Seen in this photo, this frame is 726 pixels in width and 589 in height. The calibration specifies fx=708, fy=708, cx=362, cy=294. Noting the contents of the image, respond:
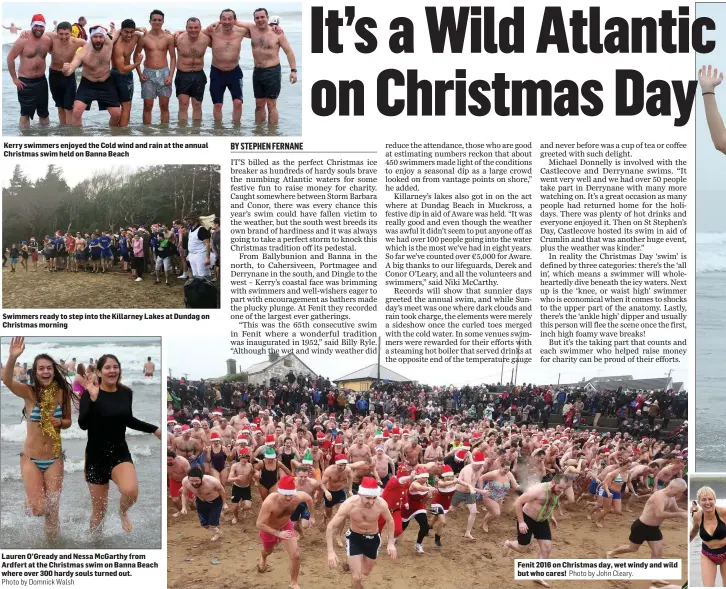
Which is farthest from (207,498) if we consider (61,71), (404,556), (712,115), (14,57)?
(712,115)

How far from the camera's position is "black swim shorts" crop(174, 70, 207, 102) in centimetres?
1112

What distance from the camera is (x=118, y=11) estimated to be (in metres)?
11.2

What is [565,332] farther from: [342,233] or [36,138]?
[36,138]

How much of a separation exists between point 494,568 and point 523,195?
581cm

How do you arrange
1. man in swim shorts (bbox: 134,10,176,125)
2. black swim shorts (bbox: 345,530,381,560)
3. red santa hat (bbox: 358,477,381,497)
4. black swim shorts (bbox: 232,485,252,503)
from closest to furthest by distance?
red santa hat (bbox: 358,477,381,497) → black swim shorts (bbox: 345,530,381,560) → man in swim shorts (bbox: 134,10,176,125) → black swim shorts (bbox: 232,485,252,503)

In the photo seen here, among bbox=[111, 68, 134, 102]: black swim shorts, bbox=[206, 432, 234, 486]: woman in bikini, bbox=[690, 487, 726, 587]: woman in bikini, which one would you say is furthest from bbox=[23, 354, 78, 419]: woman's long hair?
bbox=[690, 487, 726, 587]: woman in bikini

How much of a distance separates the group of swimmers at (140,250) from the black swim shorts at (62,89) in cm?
203

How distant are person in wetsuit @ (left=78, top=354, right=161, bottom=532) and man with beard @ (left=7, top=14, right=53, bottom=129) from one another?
408 centimetres

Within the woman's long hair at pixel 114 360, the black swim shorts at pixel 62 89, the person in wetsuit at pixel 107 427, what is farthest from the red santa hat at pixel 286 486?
the black swim shorts at pixel 62 89

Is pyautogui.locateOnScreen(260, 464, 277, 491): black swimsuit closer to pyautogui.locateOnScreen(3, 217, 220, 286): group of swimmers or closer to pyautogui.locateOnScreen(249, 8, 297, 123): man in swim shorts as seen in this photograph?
pyautogui.locateOnScreen(3, 217, 220, 286): group of swimmers

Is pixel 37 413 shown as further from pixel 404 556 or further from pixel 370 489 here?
pixel 404 556

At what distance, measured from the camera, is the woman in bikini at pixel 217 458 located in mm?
11727

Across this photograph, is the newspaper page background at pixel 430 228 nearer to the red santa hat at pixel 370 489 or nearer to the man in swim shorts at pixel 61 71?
the man in swim shorts at pixel 61 71

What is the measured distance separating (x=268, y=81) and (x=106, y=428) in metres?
5.81
